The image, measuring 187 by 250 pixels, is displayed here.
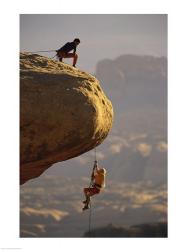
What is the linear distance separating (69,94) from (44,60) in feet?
5.11

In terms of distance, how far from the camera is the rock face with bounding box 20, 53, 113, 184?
38.2 feet

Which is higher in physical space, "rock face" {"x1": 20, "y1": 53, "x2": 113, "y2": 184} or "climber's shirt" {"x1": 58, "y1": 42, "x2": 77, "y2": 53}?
"climber's shirt" {"x1": 58, "y1": 42, "x2": 77, "y2": 53}

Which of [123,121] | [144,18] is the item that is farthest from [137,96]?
[144,18]

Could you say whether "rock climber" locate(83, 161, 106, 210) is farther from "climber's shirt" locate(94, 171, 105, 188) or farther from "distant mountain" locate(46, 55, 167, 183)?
"distant mountain" locate(46, 55, 167, 183)

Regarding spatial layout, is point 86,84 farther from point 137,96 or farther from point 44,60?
point 137,96

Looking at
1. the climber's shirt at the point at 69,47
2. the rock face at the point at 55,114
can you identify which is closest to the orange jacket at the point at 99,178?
the rock face at the point at 55,114

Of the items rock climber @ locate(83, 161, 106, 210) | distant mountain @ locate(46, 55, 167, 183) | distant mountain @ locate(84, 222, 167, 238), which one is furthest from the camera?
distant mountain @ locate(46, 55, 167, 183)

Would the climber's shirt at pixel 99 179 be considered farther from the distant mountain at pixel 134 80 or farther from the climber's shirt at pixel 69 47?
the distant mountain at pixel 134 80

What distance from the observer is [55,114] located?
11727 mm

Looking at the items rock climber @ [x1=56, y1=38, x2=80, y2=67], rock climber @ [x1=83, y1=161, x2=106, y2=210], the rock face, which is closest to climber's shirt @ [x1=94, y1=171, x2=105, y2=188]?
rock climber @ [x1=83, y1=161, x2=106, y2=210]

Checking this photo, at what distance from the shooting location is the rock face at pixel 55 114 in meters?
11.7

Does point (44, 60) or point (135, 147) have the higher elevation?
point (135, 147)

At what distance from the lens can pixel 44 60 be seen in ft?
43.4

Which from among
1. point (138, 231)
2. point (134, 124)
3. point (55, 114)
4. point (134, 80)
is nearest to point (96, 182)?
point (55, 114)
